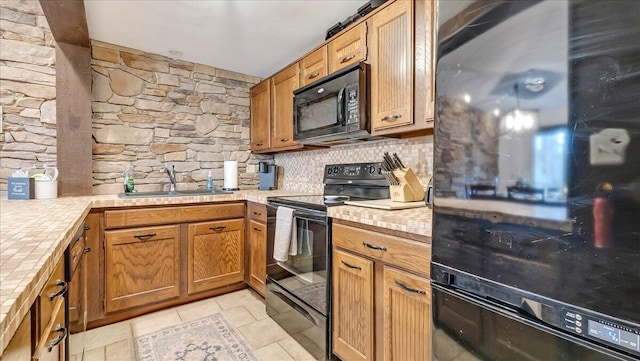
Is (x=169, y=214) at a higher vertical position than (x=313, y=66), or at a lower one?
lower

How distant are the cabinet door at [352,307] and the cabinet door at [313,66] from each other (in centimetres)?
141

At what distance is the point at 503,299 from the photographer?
2.74 ft

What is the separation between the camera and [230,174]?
10.4 feet

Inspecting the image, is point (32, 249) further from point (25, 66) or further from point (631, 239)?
point (25, 66)

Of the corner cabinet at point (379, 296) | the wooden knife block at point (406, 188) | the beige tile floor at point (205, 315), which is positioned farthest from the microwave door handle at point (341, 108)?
the beige tile floor at point (205, 315)

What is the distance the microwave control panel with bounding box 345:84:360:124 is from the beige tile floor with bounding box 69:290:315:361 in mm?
1509

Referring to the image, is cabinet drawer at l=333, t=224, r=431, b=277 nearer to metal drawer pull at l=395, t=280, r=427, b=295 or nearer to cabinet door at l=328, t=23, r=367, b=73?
metal drawer pull at l=395, t=280, r=427, b=295

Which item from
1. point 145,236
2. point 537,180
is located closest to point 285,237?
point 145,236

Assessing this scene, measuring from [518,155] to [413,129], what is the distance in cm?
98

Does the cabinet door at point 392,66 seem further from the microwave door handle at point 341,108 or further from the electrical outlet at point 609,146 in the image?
the electrical outlet at point 609,146

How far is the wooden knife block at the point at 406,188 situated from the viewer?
5.70ft

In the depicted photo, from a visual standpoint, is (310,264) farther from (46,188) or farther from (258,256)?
(46,188)

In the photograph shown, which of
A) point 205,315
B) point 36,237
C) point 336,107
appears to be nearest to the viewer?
point 36,237

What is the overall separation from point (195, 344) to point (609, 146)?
2.23m
